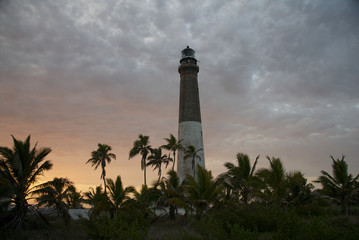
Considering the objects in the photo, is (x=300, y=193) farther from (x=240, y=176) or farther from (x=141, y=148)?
(x=141, y=148)

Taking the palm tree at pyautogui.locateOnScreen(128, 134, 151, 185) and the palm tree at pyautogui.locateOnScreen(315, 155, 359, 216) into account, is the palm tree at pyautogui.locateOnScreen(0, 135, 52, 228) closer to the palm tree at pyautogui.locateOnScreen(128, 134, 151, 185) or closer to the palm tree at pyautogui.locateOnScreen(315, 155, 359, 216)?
the palm tree at pyautogui.locateOnScreen(128, 134, 151, 185)

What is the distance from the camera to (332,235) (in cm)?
773

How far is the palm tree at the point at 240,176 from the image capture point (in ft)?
76.8

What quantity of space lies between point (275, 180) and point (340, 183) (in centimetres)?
849

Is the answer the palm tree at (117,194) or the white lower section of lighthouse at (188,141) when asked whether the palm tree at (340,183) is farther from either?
the palm tree at (117,194)

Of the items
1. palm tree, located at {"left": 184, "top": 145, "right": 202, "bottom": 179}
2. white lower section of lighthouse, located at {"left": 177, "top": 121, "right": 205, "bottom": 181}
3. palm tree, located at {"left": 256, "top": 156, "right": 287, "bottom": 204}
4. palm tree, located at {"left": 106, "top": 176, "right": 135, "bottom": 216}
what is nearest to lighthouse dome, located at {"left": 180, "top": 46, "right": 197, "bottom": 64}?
white lower section of lighthouse, located at {"left": 177, "top": 121, "right": 205, "bottom": 181}

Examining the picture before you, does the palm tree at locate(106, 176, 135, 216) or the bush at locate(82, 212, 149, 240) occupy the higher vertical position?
the palm tree at locate(106, 176, 135, 216)

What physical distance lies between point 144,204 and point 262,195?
36.8 feet

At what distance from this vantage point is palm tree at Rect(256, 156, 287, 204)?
2111 cm

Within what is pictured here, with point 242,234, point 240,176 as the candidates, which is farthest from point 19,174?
point 240,176

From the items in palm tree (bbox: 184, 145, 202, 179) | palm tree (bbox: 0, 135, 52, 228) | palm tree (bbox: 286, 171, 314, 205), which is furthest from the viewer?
palm tree (bbox: 184, 145, 202, 179)

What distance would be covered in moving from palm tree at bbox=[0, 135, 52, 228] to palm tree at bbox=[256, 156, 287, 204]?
18.2m

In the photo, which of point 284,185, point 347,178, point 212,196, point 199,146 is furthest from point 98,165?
point 347,178

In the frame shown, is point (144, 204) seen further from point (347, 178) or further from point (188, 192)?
point (347, 178)
